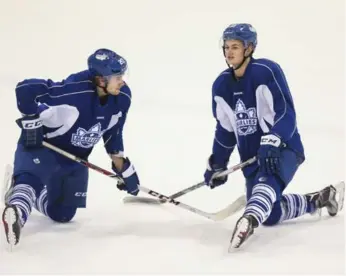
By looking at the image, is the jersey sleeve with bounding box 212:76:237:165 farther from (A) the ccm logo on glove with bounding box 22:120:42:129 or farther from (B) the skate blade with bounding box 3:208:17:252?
(B) the skate blade with bounding box 3:208:17:252

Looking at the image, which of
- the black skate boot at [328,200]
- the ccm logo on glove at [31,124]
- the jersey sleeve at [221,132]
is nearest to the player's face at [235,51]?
the jersey sleeve at [221,132]

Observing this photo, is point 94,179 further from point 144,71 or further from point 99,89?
point 144,71

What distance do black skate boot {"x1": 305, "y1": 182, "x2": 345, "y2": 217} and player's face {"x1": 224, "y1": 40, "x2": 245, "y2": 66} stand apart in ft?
2.09

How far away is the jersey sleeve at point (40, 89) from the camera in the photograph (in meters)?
2.55

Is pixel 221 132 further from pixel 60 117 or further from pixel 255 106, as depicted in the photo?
pixel 60 117

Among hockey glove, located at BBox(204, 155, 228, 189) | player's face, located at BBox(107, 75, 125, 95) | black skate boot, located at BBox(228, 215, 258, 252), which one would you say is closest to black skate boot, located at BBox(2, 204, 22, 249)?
player's face, located at BBox(107, 75, 125, 95)

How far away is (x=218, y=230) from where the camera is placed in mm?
2684

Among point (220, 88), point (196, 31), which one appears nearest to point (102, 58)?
point (220, 88)

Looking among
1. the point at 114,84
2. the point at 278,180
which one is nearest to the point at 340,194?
A: the point at 278,180

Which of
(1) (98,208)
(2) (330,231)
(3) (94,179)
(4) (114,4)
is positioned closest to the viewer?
(2) (330,231)

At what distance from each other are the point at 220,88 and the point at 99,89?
46 centimetres

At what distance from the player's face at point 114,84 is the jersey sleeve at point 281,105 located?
21.6 inches

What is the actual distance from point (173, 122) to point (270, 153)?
220 centimetres

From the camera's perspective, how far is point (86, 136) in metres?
2.72
